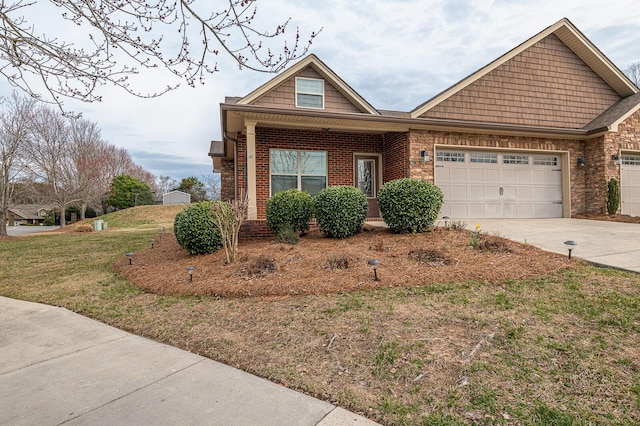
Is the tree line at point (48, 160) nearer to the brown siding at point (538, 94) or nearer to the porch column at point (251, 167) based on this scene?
the porch column at point (251, 167)

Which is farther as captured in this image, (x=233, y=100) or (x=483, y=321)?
(x=233, y=100)

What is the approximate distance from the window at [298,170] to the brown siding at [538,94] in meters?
3.79

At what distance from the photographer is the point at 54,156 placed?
22.1 meters

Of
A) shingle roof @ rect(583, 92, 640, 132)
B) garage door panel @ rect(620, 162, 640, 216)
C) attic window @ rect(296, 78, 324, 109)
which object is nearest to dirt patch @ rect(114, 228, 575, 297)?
A: attic window @ rect(296, 78, 324, 109)

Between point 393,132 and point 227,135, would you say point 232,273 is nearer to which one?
point 227,135

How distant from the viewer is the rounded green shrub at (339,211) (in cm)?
728

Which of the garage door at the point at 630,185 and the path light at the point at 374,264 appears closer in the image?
the path light at the point at 374,264

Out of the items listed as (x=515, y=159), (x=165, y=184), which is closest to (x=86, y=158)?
(x=165, y=184)

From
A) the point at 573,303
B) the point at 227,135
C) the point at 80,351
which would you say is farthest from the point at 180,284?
the point at 227,135

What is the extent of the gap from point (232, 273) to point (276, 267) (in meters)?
0.68

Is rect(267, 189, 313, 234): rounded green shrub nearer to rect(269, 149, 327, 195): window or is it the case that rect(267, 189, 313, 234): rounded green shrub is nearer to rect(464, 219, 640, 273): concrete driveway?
rect(269, 149, 327, 195): window

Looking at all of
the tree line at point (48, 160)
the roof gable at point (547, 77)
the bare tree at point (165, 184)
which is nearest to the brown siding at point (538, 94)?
the roof gable at point (547, 77)

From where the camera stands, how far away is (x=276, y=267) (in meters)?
5.34

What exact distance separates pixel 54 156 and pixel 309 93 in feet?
65.1
